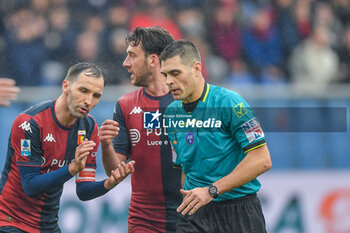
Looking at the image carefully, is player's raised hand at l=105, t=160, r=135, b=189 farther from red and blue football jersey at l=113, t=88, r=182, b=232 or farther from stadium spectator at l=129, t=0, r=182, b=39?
stadium spectator at l=129, t=0, r=182, b=39

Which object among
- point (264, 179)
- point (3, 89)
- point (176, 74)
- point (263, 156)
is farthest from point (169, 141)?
point (264, 179)

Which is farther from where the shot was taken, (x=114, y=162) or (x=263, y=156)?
(x=114, y=162)

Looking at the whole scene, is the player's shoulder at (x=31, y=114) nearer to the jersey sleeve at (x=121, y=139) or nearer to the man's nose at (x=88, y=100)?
the man's nose at (x=88, y=100)

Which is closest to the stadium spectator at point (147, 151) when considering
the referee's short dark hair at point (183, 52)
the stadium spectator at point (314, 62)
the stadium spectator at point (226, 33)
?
the referee's short dark hair at point (183, 52)

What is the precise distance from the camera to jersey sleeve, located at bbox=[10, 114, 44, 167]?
5055 mm

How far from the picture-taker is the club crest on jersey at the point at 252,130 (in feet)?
15.5

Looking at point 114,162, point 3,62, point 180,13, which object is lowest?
point 114,162

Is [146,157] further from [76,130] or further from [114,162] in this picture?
[76,130]

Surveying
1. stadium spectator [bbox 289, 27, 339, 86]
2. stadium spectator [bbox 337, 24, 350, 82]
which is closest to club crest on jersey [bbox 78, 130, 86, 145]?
stadium spectator [bbox 289, 27, 339, 86]

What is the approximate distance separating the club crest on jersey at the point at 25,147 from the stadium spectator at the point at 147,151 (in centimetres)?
77

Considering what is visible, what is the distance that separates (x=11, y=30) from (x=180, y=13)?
2.26 m

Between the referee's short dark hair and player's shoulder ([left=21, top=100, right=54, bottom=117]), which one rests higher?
the referee's short dark hair

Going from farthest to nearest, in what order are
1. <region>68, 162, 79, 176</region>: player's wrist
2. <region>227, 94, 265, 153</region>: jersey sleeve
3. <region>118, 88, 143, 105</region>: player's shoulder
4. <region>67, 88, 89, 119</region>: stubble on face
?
<region>118, 88, 143, 105</region>: player's shoulder < <region>67, 88, 89, 119</region>: stubble on face < <region>68, 162, 79, 176</region>: player's wrist < <region>227, 94, 265, 153</region>: jersey sleeve

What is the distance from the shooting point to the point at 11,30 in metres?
8.55
